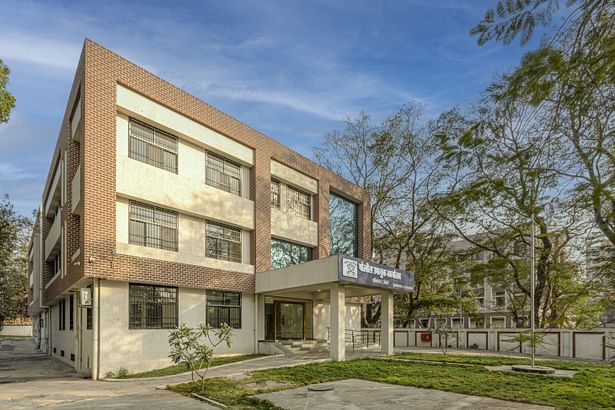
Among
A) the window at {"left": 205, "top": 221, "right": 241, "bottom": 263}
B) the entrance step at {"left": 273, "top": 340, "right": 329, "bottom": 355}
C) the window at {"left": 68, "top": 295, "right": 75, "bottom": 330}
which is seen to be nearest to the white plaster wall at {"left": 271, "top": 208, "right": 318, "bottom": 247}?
the window at {"left": 205, "top": 221, "right": 241, "bottom": 263}

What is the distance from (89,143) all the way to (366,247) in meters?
19.2

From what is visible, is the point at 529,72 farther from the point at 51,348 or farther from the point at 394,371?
the point at 51,348

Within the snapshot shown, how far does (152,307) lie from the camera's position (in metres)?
17.5

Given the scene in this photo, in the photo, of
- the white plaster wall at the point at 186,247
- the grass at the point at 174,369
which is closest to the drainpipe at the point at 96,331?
the grass at the point at 174,369

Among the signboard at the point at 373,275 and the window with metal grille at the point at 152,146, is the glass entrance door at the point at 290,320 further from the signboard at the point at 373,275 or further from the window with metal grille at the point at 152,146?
the window with metal grille at the point at 152,146

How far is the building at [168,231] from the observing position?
1587 cm

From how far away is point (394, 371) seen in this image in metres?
15.6

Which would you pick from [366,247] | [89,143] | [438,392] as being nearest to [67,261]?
[89,143]

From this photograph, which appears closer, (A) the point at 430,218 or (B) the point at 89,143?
(B) the point at 89,143

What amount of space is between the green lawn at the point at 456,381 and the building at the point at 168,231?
2887 mm

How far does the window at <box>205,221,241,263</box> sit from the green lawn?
6247 mm

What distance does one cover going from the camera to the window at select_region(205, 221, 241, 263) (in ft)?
66.5

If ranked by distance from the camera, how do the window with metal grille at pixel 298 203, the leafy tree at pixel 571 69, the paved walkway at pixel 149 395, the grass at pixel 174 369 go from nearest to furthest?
1. the leafy tree at pixel 571 69
2. the paved walkway at pixel 149 395
3. the grass at pixel 174 369
4. the window with metal grille at pixel 298 203

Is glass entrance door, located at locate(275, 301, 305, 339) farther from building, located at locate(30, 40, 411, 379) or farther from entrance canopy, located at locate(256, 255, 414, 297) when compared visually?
entrance canopy, located at locate(256, 255, 414, 297)
